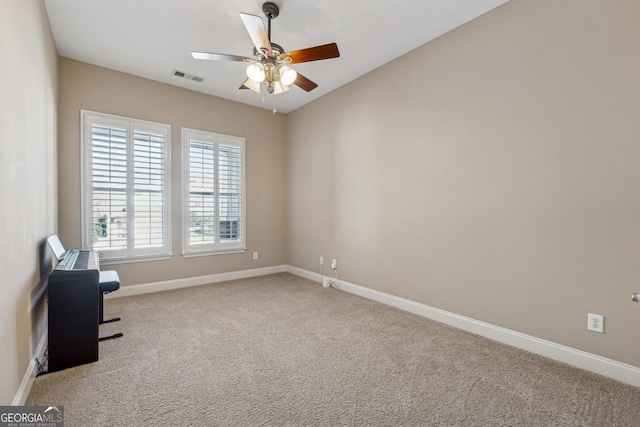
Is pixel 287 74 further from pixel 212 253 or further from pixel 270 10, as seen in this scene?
pixel 212 253

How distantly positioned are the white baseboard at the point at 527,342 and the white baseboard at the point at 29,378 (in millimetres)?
3234

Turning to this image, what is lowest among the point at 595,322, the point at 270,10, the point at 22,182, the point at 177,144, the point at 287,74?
the point at 595,322

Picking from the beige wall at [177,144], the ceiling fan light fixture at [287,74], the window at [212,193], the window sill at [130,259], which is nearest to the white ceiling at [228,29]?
the beige wall at [177,144]

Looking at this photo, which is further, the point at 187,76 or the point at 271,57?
the point at 187,76

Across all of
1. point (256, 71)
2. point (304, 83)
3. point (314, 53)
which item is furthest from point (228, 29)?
point (314, 53)

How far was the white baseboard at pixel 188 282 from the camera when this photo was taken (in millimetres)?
3920

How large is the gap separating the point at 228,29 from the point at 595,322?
408cm

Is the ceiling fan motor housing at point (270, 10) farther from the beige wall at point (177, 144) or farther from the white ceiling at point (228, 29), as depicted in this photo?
the beige wall at point (177, 144)

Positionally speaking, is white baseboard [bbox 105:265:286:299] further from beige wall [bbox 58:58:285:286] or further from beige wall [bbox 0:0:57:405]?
beige wall [bbox 0:0:57:405]

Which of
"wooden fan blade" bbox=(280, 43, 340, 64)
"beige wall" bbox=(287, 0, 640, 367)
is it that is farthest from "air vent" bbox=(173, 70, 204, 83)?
"beige wall" bbox=(287, 0, 640, 367)

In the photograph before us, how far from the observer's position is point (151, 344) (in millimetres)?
2576

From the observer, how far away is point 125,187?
3.88m

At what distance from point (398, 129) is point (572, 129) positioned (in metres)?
1.66

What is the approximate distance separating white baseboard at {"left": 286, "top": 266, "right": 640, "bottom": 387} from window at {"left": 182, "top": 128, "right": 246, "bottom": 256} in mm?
2529
